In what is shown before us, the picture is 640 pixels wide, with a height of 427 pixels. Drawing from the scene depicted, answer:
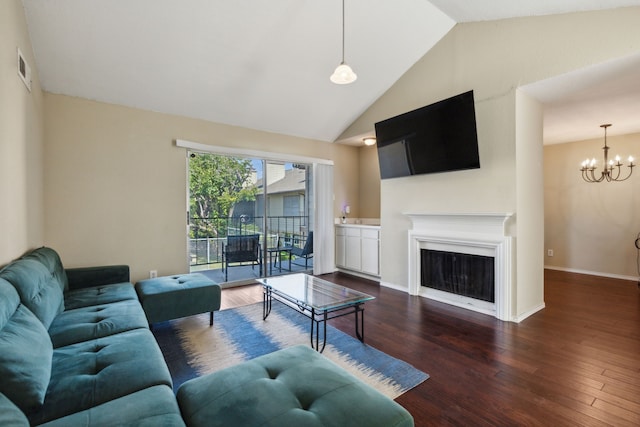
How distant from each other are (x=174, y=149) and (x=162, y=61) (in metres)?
1.07

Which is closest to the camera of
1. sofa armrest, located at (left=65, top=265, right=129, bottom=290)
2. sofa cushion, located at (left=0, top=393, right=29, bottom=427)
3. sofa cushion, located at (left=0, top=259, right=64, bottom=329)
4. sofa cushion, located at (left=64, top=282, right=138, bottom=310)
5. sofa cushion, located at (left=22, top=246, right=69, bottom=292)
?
sofa cushion, located at (left=0, top=393, right=29, bottom=427)

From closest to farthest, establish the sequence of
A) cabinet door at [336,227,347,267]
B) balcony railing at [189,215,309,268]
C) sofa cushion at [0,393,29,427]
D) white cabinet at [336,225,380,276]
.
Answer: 1. sofa cushion at [0,393,29,427]
2. balcony railing at [189,215,309,268]
3. white cabinet at [336,225,380,276]
4. cabinet door at [336,227,347,267]

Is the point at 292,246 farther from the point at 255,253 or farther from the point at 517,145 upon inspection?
the point at 517,145

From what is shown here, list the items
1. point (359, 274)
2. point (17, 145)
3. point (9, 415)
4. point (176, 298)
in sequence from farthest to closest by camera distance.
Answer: point (359, 274), point (176, 298), point (17, 145), point (9, 415)

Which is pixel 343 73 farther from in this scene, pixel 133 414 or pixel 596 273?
pixel 596 273

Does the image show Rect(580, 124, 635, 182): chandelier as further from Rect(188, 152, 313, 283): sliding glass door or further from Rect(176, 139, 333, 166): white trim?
Rect(188, 152, 313, 283): sliding glass door

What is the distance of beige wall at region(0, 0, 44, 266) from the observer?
1910 mm

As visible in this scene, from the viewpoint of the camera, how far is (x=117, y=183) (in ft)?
11.3

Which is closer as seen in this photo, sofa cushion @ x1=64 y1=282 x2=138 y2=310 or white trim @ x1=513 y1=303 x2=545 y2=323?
sofa cushion @ x1=64 y1=282 x2=138 y2=310

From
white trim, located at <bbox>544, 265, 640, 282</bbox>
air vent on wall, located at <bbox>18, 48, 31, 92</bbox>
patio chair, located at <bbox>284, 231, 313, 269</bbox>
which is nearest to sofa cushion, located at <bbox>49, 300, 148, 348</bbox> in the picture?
air vent on wall, located at <bbox>18, 48, 31, 92</bbox>

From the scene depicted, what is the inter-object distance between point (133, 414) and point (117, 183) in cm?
313

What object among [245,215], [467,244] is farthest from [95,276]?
[467,244]

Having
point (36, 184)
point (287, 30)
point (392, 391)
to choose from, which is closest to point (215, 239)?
point (36, 184)

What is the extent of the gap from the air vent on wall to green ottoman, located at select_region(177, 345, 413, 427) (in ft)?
8.88
